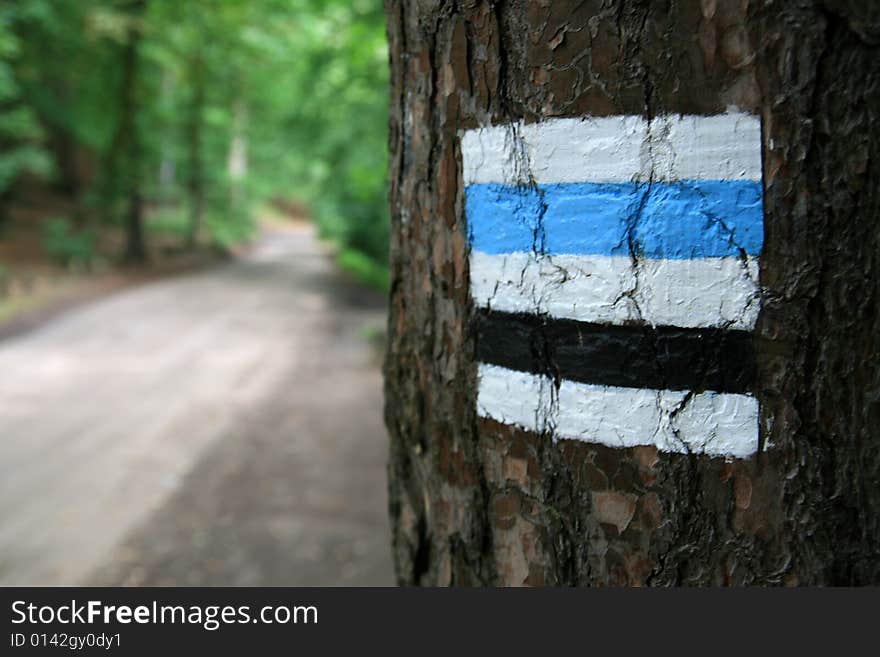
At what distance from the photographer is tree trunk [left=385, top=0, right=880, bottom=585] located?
0.85 m

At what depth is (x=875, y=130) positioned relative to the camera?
0.84m

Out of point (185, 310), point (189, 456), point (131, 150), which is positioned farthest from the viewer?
point (131, 150)

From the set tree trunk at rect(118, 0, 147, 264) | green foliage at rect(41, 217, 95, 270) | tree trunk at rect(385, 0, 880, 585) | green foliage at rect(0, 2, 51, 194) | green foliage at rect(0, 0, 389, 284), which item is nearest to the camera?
tree trunk at rect(385, 0, 880, 585)

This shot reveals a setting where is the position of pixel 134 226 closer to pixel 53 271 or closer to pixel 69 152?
pixel 53 271

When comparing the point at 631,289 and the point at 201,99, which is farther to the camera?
the point at 201,99

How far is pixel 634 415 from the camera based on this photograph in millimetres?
938

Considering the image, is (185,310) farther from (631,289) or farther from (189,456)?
(631,289)

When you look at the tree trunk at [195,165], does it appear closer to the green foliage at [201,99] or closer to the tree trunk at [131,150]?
the green foliage at [201,99]

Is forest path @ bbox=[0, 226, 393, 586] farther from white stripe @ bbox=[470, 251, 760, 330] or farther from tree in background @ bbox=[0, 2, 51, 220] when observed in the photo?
tree in background @ bbox=[0, 2, 51, 220]

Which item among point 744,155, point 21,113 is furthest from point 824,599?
point 21,113

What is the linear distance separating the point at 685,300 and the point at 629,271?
8cm

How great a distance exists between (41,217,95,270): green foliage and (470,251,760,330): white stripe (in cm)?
1695

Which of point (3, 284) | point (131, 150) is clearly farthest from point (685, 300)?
point (131, 150)

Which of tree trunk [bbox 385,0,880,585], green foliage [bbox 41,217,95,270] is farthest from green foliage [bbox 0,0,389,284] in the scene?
tree trunk [bbox 385,0,880,585]
